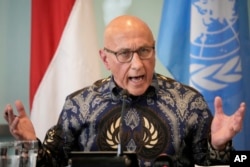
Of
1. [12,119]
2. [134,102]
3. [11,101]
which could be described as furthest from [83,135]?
[11,101]

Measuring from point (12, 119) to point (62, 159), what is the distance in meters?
0.38

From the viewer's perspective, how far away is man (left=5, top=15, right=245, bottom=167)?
1866 mm

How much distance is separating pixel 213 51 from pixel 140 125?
67 cm

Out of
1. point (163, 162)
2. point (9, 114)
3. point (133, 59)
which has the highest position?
point (133, 59)

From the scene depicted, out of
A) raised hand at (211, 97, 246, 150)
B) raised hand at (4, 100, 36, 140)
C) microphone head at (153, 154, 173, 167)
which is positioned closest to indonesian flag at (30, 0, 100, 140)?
raised hand at (4, 100, 36, 140)

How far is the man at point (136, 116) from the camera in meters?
1.87

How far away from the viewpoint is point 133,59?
6.15ft

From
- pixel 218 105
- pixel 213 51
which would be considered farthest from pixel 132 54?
pixel 213 51

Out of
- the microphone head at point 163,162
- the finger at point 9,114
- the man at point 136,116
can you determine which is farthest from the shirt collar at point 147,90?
the microphone head at point 163,162

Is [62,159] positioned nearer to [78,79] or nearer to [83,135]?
[83,135]

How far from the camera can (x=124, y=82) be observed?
193cm

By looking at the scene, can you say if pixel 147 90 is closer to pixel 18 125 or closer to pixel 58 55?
pixel 18 125

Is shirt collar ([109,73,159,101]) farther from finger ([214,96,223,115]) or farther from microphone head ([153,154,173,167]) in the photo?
microphone head ([153,154,173,167])

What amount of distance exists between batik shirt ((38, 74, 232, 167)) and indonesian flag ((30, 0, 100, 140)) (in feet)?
1.48
